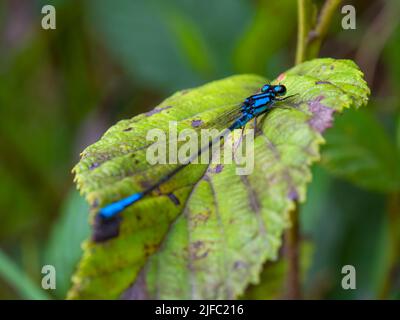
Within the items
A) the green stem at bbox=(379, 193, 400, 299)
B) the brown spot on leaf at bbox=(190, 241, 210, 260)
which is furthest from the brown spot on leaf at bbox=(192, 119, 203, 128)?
the green stem at bbox=(379, 193, 400, 299)

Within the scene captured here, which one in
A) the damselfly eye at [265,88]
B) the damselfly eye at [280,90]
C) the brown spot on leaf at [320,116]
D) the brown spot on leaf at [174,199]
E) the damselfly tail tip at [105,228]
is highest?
the damselfly eye at [265,88]

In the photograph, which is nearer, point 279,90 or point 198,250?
point 198,250

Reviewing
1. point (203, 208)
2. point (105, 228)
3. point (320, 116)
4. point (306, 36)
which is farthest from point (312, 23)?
point (105, 228)

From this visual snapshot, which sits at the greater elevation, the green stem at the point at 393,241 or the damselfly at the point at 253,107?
the damselfly at the point at 253,107

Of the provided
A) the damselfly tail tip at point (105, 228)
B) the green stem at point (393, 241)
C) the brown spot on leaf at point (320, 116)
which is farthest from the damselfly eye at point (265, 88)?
the green stem at point (393, 241)

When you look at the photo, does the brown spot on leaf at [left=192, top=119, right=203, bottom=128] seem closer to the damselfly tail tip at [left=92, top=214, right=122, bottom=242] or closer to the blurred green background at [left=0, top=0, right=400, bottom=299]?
the damselfly tail tip at [left=92, top=214, right=122, bottom=242]

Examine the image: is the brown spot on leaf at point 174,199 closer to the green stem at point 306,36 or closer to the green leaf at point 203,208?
the green leaf at point 203,208

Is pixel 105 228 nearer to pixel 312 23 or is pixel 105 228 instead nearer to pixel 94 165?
pixel 94 165

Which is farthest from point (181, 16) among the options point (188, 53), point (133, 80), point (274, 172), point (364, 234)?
point (274, 172)
